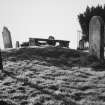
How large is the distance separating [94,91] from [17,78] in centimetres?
320

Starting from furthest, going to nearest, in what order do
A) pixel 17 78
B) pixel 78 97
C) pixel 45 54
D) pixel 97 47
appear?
pixel 45 54
pixel 97 47
pixel 17 78
pixel 78 97

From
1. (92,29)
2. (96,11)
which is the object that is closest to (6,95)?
(92,29)

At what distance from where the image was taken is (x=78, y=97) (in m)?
5.27

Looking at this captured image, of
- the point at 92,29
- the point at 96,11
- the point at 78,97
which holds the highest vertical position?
the point at 96,11

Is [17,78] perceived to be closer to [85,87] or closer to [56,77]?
[56,77]

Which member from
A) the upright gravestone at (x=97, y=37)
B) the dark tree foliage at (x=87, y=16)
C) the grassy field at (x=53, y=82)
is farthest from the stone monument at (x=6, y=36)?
the dark tree foliage at (x=87, y=16)

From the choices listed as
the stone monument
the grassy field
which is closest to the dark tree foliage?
the stone monument

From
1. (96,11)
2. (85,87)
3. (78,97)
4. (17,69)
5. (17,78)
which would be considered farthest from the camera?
(96,11)

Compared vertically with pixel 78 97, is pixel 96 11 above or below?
above

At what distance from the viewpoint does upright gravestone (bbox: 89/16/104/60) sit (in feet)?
31.7

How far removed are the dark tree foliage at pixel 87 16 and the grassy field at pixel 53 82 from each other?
23.0 metres

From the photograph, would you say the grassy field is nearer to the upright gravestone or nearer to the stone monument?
the upright gravestone

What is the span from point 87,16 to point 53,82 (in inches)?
1169

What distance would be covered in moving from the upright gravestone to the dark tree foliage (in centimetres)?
2230
